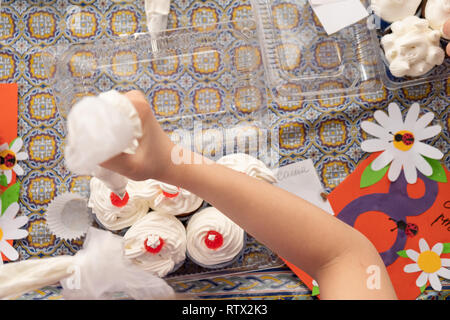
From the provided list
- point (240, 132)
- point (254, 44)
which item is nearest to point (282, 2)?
point (254, 44)

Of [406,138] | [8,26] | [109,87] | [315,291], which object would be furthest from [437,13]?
[8,26]

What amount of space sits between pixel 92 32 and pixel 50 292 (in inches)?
23.2

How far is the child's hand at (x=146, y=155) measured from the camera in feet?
1.46

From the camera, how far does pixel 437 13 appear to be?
2.59ft

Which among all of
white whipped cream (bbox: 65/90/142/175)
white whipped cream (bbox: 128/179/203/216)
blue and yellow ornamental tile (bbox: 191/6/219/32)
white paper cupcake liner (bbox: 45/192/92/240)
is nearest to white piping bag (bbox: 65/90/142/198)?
white whipped cream (bbox: 65/90/142/175)

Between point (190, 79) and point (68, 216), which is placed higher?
point (190, 79)

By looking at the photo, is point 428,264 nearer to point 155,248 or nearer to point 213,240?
point 213,240

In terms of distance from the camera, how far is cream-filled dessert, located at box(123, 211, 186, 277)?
77 cm

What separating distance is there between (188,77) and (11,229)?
0.52m

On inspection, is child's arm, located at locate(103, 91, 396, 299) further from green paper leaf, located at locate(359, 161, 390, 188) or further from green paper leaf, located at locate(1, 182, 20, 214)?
green paper leaf, located at locate(1, 182, 20, 214)

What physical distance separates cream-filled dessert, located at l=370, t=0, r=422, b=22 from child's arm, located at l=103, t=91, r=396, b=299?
1.70 ft

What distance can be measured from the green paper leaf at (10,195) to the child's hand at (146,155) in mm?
554

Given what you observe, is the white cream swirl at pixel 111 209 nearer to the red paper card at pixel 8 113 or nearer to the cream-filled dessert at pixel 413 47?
the red paper card at pixel 8 113
